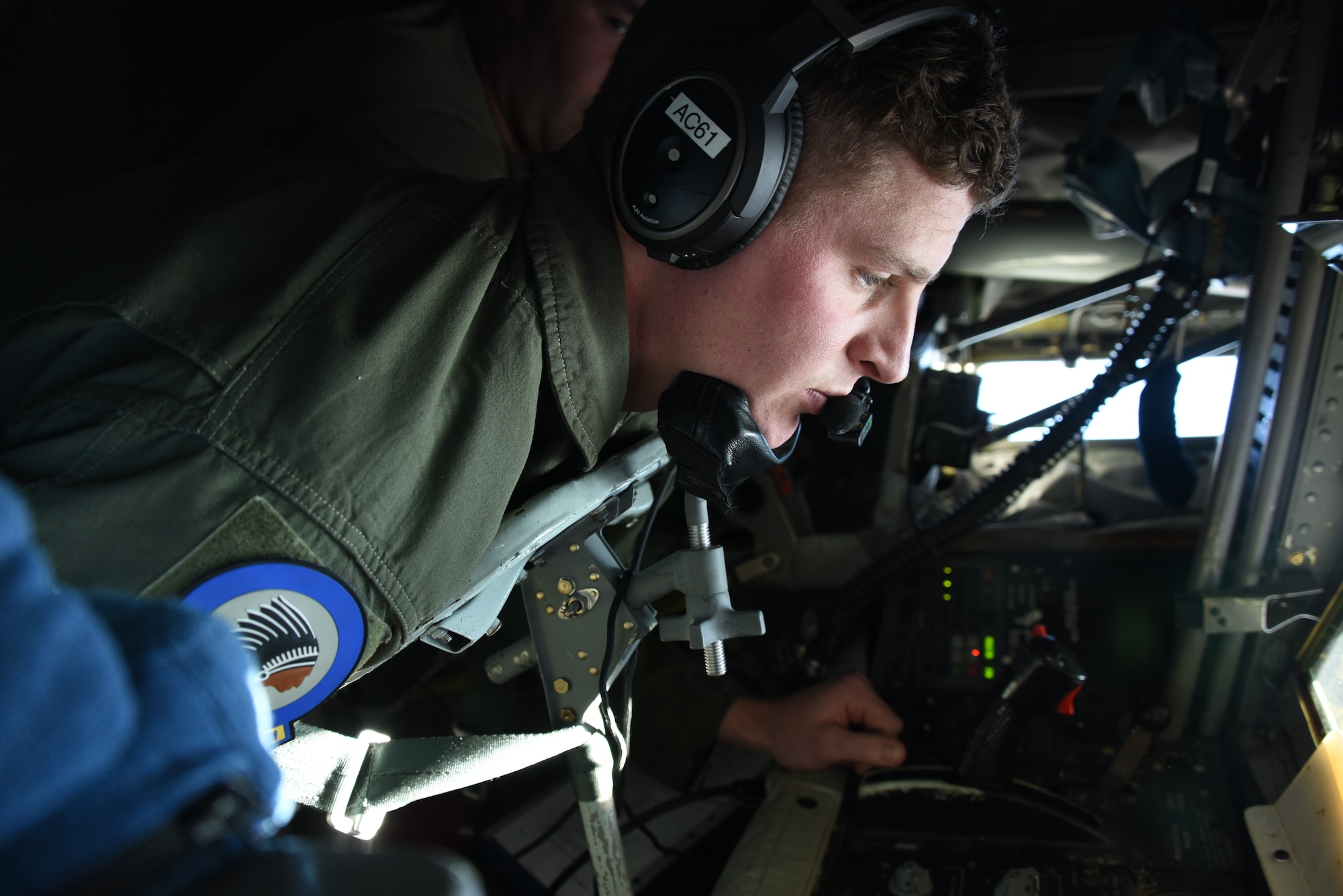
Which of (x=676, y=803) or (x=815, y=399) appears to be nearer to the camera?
(x=815, y=399)

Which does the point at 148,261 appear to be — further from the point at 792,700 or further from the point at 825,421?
the point at 792,700

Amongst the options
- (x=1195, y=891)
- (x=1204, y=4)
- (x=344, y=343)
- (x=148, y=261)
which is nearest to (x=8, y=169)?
(x=148, y=261)

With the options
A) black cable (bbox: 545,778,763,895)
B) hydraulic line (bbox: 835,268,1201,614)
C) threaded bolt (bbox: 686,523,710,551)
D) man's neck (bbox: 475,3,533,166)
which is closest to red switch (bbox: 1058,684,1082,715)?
hydraulic line (bbox: 835,268,1201,614)

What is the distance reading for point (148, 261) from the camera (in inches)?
30.1

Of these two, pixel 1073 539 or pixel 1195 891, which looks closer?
pixel 1195 891

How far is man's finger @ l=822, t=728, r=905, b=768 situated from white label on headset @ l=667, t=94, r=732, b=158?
954 mm

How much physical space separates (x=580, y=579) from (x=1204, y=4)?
1.78m

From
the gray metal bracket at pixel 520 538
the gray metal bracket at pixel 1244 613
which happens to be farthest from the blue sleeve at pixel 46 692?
the gray metal bracket at pixel 1244 613

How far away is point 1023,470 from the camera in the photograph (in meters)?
1.65

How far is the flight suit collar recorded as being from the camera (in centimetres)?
89

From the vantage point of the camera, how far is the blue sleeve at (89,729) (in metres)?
0.34

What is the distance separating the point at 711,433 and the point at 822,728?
2.29 feet

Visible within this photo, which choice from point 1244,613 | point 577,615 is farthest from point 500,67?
point 1244,613

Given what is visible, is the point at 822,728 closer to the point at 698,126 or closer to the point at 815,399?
the point at 815,399
